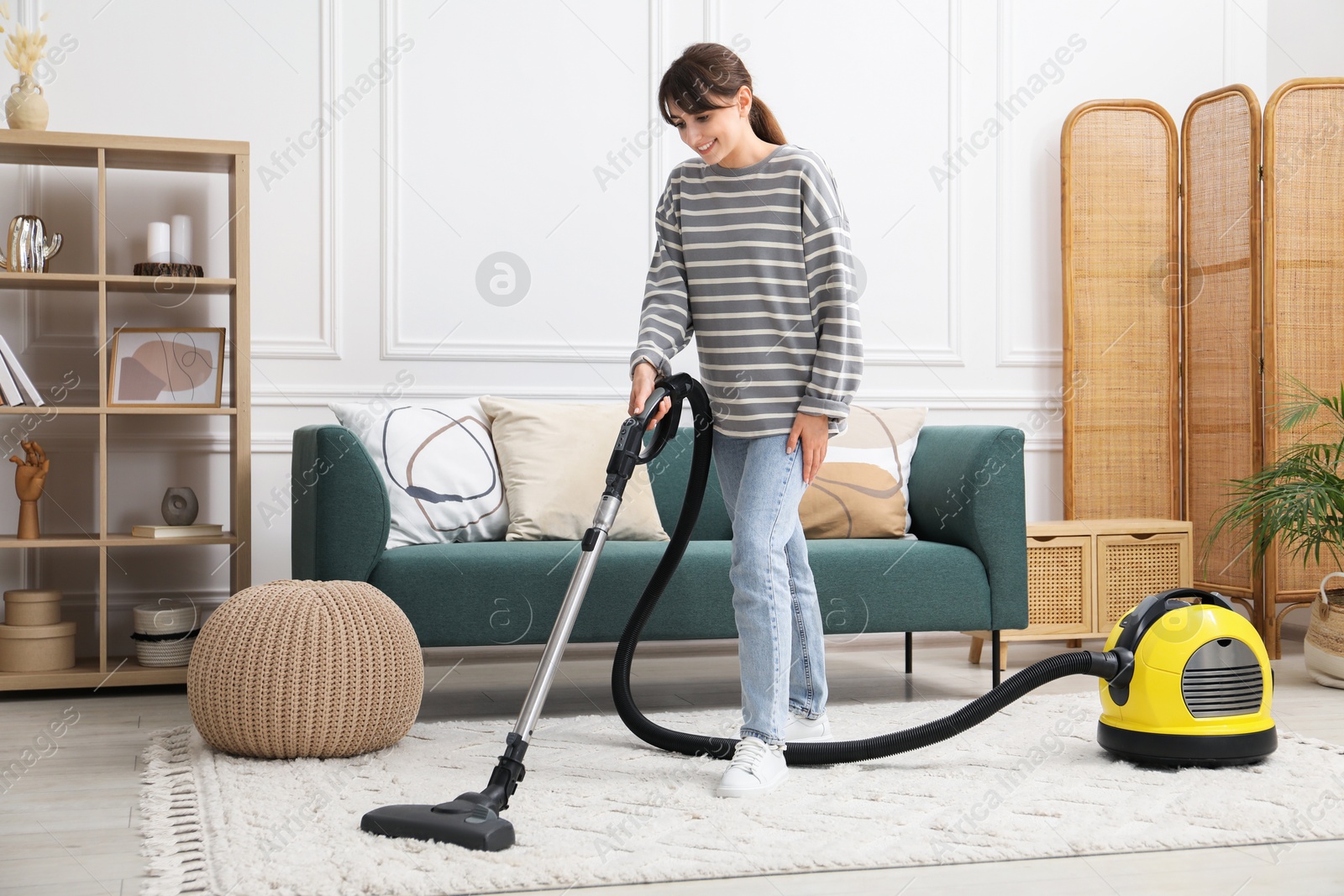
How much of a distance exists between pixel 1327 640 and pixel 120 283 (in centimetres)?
323

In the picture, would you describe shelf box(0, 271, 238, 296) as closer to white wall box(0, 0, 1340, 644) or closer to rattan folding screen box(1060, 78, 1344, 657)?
white wall box(0, 0, 1340, 644)

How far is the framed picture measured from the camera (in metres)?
2.99

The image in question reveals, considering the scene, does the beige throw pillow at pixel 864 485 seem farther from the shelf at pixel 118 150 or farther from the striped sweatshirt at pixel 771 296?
the shelf at pixel 118 150

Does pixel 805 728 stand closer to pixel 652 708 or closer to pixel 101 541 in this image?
pixel 652 708

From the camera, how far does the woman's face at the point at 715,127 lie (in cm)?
194

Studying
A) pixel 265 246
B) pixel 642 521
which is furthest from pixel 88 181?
pixel 642 521

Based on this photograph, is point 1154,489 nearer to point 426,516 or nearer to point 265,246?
point 426,516

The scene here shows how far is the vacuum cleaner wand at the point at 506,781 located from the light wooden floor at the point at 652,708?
0.68 feet

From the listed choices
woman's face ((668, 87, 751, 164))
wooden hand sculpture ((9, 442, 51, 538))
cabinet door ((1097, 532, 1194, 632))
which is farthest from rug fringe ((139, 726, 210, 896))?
cabinet door ((1097, 532, 1194, 632))

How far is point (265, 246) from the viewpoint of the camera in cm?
326

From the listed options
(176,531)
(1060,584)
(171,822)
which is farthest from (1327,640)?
(176,531)

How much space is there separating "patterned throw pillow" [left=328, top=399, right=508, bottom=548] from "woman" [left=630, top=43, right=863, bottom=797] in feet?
2.92

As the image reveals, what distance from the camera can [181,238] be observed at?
3045 millimetres

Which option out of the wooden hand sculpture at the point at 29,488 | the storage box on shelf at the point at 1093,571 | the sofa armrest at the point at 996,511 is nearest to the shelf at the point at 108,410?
the wooden hand sculpture at the point at 29,488
